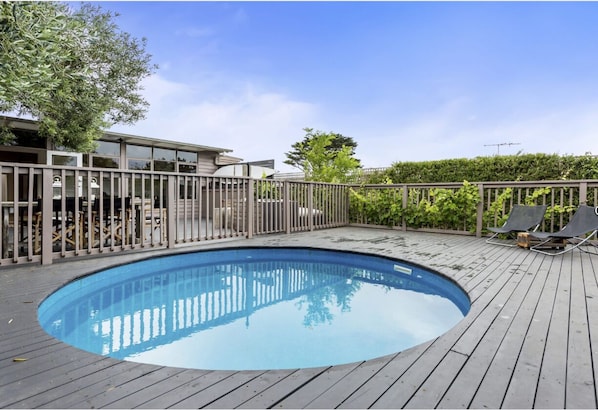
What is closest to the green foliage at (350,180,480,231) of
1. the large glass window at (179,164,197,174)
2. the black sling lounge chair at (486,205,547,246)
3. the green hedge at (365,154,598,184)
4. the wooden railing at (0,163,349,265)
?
the wooden railing at (0,163,349,265)

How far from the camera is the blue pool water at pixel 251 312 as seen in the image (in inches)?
90.8

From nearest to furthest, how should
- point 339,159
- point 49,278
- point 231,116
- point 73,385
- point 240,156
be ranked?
point 73,385 → point 49,278 → point 339,159 → point 231,116 → point 240,156

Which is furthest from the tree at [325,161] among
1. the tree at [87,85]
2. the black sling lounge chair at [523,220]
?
the tree at [87,85]

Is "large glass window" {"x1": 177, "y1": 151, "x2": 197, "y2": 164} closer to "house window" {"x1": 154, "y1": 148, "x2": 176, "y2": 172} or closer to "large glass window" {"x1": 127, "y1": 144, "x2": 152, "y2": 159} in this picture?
"house window" {"x1": 154, "y1": 148, "x2": 176, "y2": 172}

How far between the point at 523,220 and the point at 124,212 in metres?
6.80

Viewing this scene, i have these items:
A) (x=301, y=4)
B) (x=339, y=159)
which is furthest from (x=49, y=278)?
(x=339, y=159)

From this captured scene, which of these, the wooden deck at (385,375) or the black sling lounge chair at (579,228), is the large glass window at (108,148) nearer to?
the wooden deck at (385,375)

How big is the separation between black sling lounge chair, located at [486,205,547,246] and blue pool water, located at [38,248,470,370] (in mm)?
2673

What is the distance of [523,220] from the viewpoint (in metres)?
5.77

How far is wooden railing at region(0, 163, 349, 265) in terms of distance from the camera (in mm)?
3912

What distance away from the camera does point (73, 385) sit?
4.75ft

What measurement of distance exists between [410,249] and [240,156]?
34.0 ft

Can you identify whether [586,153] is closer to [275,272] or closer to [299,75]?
[275,272]

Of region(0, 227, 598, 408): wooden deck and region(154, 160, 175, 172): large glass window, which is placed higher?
region(154, 160, 175, 172): large glass window
